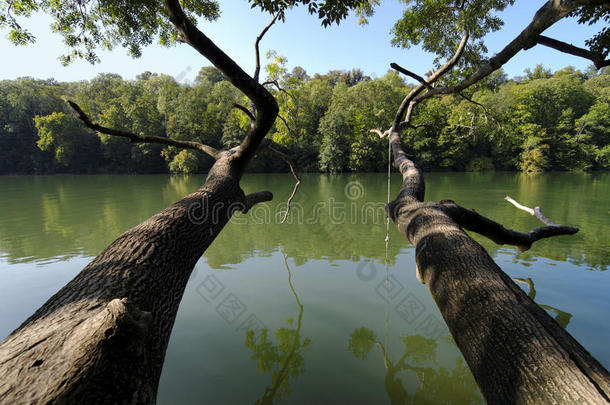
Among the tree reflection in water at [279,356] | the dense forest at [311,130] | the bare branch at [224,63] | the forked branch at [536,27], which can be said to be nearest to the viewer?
the bare branch at [224,63]

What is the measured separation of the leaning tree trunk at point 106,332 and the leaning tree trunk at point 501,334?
141cm

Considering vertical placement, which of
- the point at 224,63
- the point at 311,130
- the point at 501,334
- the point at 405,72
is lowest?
the point at 501,334

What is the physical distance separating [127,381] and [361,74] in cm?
6403

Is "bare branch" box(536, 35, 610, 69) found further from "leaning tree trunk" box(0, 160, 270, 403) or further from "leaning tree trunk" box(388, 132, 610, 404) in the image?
"leaning tree trunk" box(0, 160, 270, 403)

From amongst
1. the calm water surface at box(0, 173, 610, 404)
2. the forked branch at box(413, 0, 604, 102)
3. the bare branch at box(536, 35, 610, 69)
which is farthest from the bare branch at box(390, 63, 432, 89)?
the calm water surface at box(0, 173, 610, 404)

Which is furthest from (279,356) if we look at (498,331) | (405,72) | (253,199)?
(405,72)

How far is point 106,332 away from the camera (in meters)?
0.89

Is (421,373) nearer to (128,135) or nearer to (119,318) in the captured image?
(119,318)

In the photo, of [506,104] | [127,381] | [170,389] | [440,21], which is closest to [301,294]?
[170,389]

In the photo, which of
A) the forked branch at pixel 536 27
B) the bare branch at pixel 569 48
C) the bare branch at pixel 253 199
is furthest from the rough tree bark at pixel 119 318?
the bare branch at pixel 569 48

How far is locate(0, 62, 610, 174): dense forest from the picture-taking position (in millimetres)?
31703

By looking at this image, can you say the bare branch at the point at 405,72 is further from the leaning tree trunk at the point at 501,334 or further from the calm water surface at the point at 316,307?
the calm water surface at the point at 316,307

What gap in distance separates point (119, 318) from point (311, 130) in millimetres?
37133

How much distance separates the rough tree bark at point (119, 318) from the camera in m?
0.83
